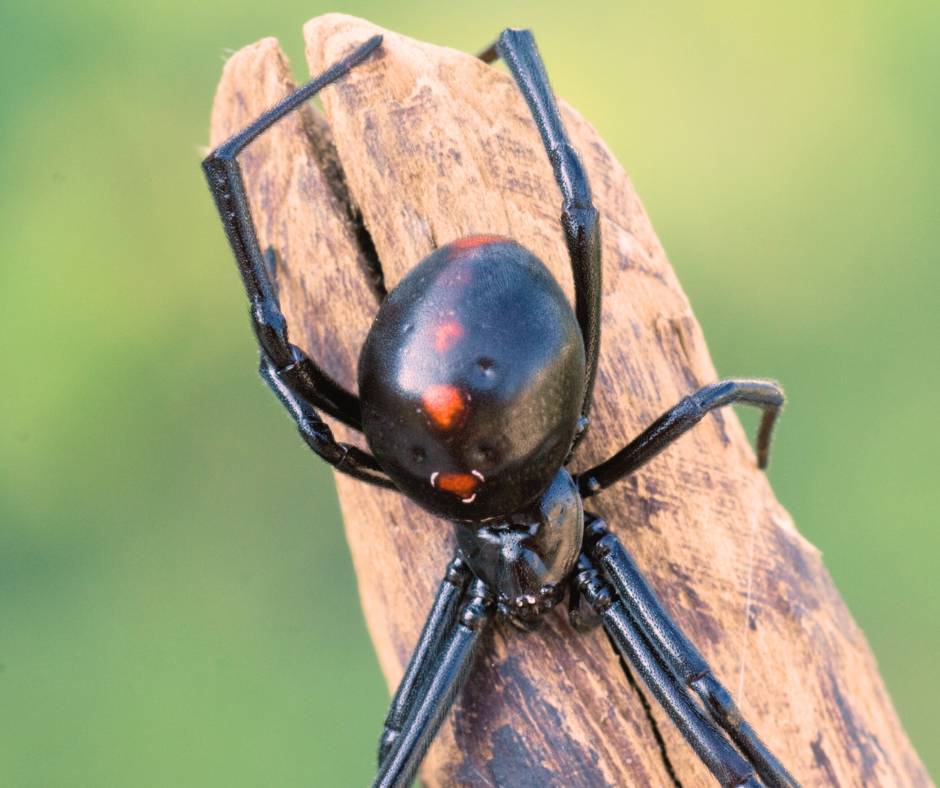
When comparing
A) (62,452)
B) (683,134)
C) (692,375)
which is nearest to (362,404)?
(692,375)

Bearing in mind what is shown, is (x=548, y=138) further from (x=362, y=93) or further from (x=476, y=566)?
(x=476, y=566)

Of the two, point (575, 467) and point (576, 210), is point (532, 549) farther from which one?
point (576, 210)

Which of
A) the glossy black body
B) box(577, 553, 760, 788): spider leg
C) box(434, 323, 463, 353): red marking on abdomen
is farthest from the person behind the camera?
the glossy black body

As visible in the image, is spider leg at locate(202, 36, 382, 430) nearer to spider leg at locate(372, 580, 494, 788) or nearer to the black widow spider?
the black widow spider

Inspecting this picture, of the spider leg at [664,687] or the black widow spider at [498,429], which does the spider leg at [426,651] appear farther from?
the spider leg at [664,687]

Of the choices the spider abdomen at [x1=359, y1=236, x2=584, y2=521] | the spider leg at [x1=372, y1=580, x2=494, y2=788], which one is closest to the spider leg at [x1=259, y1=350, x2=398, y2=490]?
the spider abdomen at [x1=359, y1=236, x2=584, y2=521]

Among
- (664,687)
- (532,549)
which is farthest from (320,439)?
(664,687)

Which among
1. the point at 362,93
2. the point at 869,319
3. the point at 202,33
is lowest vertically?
the point at 869,319
